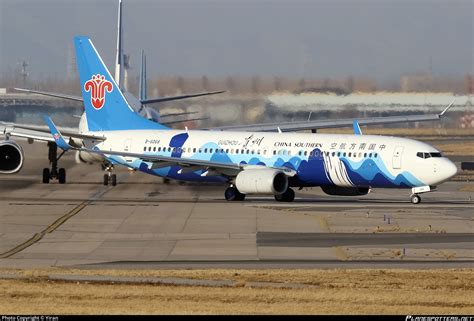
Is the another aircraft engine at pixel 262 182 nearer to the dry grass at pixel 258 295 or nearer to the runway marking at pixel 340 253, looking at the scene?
the runway marking at pixel 340 253

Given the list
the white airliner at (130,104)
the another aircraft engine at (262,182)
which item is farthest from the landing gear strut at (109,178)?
the another aircraft engine at (262,182)

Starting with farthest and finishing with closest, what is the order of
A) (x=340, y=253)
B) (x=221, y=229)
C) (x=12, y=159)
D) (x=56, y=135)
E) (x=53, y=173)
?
1. (x=53, y=173)
2. (x=56, y=135)
3. (x=12, y=159)
4. (x=221, y=229)
5. (x=340, y=253)

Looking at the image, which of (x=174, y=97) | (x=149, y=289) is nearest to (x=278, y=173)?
(x=174, y=97)

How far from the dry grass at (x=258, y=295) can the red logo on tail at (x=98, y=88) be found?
2676cm

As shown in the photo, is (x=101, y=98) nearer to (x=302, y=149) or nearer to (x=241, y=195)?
(x=241, y=195)

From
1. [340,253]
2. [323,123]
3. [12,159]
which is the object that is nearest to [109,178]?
[323,123]

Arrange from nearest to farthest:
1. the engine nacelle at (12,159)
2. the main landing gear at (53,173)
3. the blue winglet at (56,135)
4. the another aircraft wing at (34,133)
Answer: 1. the engine nacelle at (12,159)
2. the blue winglet at (56,135)
3. the another aircraft wing at (34,133)
4. the main landing gear at (53,173)


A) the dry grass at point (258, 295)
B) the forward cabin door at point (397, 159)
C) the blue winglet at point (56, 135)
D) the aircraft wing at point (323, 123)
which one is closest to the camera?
the dry grass at point (258, 295)

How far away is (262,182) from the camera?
4306 centimetres

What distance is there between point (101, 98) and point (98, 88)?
0.53 meters

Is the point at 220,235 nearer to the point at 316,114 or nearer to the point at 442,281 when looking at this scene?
the point at 442,281

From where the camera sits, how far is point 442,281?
76.2 ft

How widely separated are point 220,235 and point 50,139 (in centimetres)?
2004

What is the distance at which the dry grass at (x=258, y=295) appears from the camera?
763 inches
